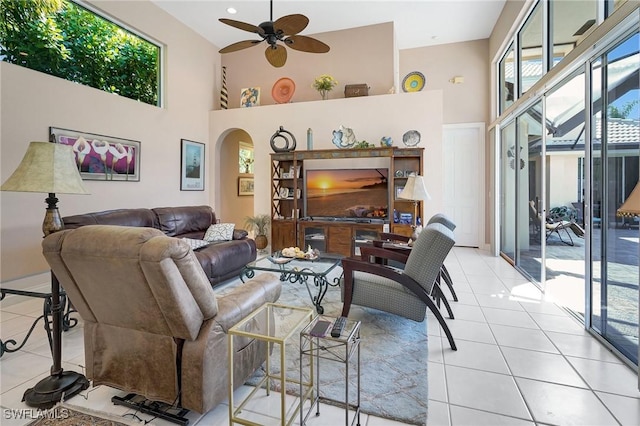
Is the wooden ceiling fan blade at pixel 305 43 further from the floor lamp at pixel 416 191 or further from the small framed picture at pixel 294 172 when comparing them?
the small framed picture at pixel 294 172

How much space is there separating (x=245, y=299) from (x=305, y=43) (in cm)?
267

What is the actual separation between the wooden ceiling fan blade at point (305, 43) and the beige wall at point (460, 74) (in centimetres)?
393

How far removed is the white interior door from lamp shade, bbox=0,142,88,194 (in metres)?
6.19

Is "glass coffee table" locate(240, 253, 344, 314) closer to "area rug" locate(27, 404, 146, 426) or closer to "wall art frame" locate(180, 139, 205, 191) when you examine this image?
"area rug" locate(27, 404, 146, 426)

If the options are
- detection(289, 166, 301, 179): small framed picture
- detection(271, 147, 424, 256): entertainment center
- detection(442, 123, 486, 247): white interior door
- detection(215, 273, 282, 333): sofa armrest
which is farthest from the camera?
detection(442, 123, 486, 247): white interior door

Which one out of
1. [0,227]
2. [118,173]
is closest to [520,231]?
[118,173]

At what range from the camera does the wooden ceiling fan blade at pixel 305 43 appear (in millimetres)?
3166

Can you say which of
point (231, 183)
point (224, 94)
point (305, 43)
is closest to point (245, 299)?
point (305, 43)

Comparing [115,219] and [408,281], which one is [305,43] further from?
[115,219]

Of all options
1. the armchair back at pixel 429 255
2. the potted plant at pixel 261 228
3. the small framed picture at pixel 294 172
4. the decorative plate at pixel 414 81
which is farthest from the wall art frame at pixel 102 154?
the decorative plate at pixel 414 81

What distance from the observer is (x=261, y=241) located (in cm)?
603

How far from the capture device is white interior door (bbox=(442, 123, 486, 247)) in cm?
624

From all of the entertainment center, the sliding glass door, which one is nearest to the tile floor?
the sliding glass door

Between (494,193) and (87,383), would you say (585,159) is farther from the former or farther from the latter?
(87,383)
